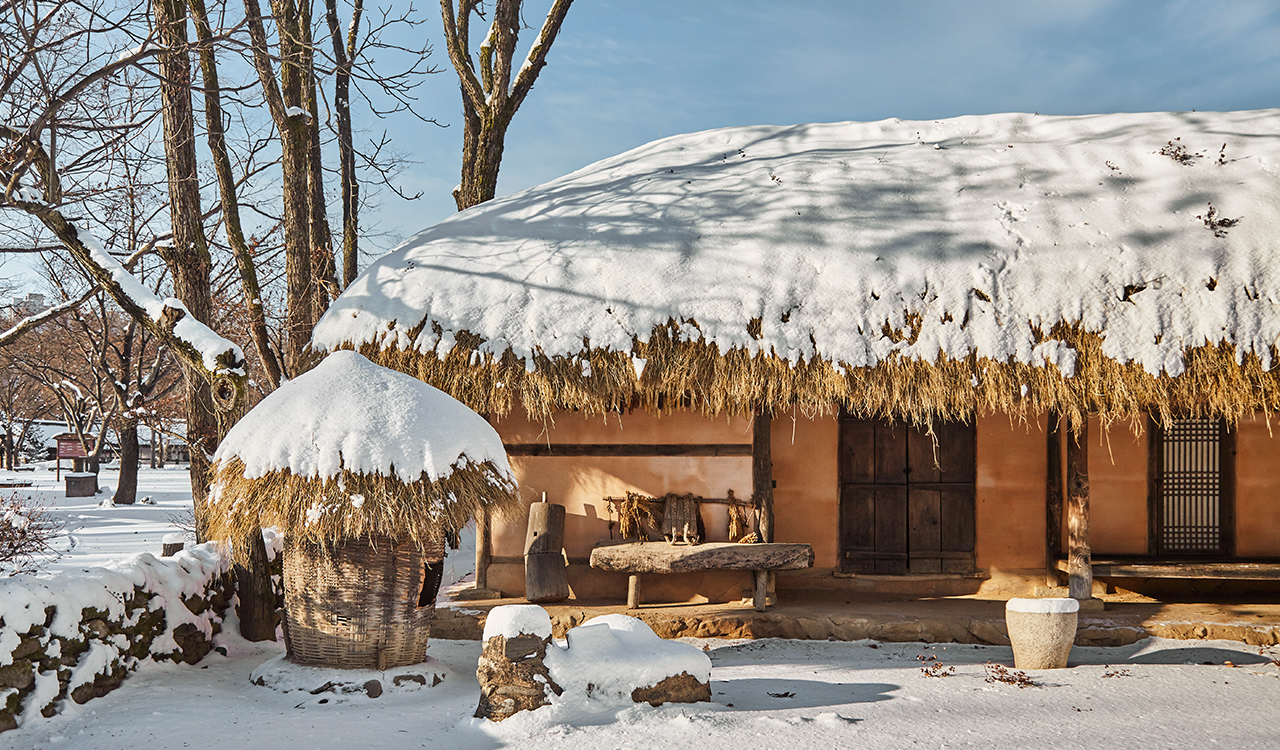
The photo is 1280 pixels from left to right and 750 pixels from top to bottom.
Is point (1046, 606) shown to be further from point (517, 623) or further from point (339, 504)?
point (339, 504)

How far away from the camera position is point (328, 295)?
1016 cm

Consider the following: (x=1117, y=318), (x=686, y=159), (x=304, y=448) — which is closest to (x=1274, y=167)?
(x=1117, y=318)

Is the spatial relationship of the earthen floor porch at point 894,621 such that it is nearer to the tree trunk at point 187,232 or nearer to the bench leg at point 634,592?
the bench leg at point 634,592

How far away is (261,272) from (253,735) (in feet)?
38.2

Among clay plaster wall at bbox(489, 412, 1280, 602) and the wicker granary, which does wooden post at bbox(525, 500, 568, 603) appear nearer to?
clay plaster wall at bbox(489, 412, 1280, 602)

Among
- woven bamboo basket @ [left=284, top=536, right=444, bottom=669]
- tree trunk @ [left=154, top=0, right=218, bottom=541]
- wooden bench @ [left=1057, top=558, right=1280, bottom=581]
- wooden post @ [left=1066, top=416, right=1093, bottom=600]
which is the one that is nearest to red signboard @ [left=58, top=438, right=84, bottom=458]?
tree trunk @ [left=154, top=0, right=218, bottom=541]

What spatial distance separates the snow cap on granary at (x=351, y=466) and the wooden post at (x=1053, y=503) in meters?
5.06

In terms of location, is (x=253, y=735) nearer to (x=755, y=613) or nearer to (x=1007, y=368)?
(x=755, y=613)

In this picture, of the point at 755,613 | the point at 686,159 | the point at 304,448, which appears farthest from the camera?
the point at 686,159

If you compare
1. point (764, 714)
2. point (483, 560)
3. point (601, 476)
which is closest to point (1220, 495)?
point (601, 476)

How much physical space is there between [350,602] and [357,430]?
3.24 ft

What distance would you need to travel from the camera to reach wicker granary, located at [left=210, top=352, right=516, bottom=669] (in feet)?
14.5

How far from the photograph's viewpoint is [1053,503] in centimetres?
746

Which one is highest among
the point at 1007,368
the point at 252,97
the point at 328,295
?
the point at 252,97
